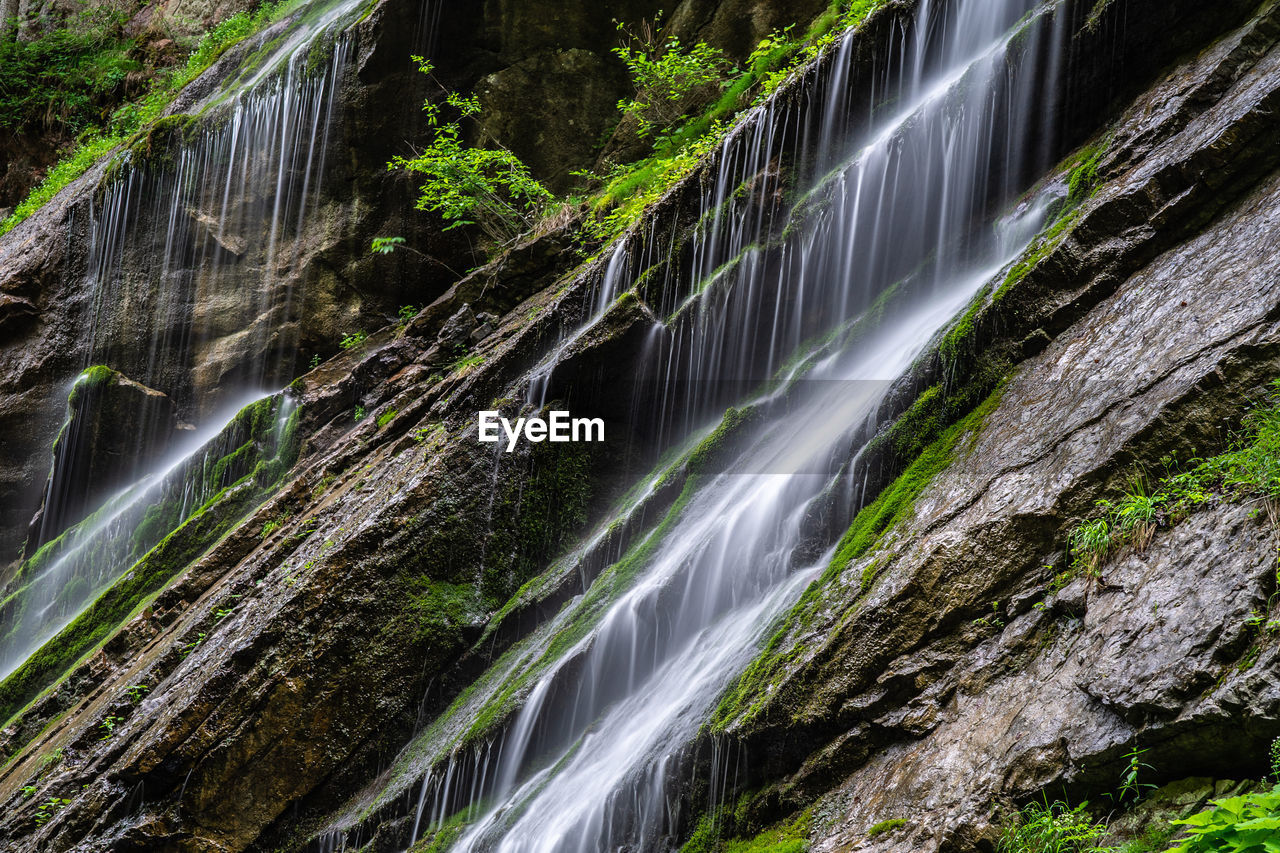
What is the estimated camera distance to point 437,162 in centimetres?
1291

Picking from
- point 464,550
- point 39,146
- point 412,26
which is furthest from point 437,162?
point 39,146

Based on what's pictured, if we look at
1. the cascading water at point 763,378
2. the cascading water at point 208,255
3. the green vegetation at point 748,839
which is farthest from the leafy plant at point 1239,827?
the cascading water at point 208,255

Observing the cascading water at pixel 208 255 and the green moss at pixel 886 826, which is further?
the cascading water at pixel 208 255

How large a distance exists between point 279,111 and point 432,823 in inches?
532

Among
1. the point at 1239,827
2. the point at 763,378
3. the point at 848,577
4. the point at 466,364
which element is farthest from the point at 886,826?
the point at 466,364

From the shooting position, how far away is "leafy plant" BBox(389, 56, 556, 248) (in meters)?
12.9

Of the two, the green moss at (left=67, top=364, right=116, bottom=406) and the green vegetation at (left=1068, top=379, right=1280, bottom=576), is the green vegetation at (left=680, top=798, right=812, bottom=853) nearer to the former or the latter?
the green vegetation at (left=1068, top=379, right=1280, bottom=576)

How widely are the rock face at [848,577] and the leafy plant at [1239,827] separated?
55cm

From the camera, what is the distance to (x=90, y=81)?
2327cm

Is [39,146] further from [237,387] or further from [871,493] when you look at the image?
[871,493]

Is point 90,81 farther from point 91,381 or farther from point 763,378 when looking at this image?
point 763,378

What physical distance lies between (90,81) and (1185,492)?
2730cm

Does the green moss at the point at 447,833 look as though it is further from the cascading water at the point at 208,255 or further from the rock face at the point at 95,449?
the rock face at the point at 95,449

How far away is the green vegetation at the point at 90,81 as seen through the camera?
824 inches
